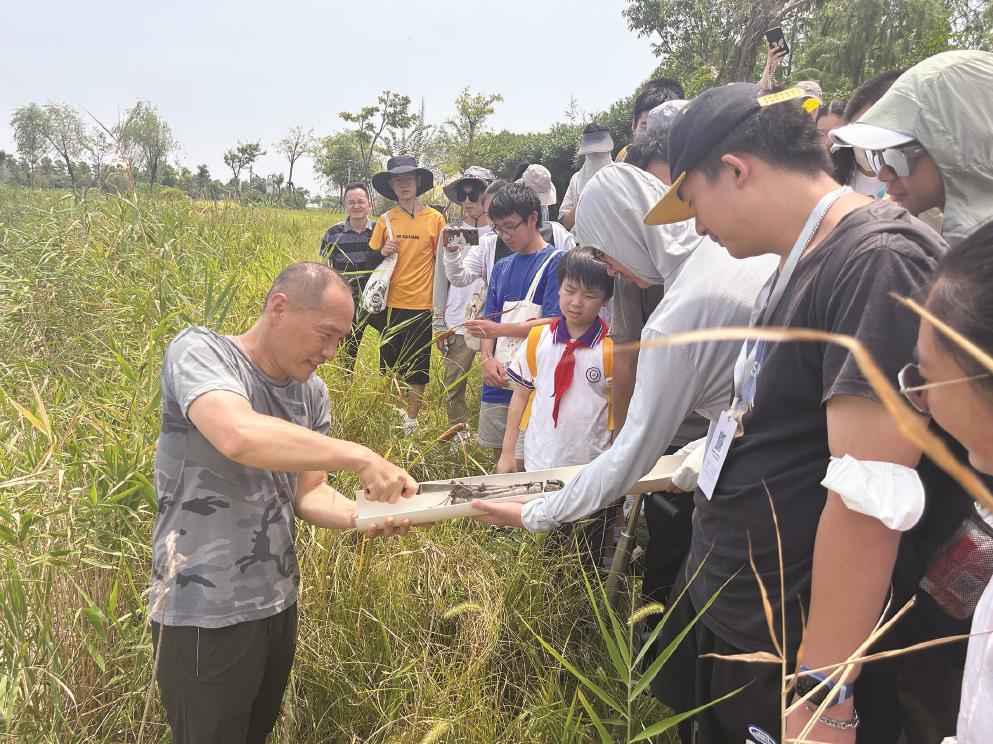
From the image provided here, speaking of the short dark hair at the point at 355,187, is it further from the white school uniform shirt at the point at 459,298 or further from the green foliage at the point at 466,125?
the green foliage at the point at 466,125

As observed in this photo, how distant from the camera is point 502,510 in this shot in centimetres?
192

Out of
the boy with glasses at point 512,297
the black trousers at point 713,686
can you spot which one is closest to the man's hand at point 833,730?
the black trousers at point 713,686

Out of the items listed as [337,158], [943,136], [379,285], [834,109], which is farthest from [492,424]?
[337,158]

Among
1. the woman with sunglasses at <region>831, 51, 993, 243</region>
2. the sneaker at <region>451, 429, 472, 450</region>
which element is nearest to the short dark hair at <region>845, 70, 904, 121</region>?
the woman with sunglasses at <region>831, 51, 993, 243</region>

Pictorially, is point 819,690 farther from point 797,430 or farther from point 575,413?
point 575,413

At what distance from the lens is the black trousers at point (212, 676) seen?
1.67m

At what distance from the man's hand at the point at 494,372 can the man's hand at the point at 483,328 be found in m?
0.13

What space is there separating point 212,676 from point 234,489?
467 millimetres

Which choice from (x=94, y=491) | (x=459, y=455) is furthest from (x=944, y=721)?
(x=459, y=455)

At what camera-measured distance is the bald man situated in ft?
5.21

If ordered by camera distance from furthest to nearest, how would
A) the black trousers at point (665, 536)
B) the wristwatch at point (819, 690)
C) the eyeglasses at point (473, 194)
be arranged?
the eyeglasses at point (473, 194), the black trousers at point (665, 536), the wristwatch at point (819, 690)

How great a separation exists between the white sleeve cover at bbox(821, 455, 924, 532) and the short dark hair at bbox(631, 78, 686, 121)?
3.51 m

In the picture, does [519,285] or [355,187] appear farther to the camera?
[355,187]

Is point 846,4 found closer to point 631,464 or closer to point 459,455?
point 459,455
